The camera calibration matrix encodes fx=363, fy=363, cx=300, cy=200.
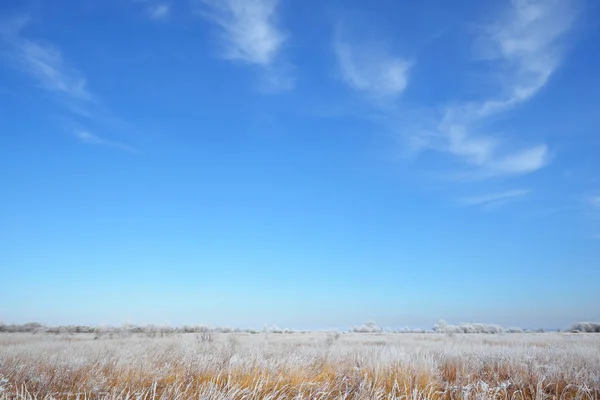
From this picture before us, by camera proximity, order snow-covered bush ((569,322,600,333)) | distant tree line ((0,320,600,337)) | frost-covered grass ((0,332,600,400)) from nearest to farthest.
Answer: frost-covered grass ((0,332,600,400)), distant tree line ((0,320,600,337)), snow-covered bush ((569,322,600,333))

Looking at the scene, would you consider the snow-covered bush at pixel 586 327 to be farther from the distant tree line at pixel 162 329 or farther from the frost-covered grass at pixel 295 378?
the frost-covered grass at pixel 295 378

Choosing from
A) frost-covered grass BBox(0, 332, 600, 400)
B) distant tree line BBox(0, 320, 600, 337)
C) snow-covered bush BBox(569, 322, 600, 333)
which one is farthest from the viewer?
snow-covered bush BBox(569, 322, 600, 333)

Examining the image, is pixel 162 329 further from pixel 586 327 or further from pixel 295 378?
pixel 586 327

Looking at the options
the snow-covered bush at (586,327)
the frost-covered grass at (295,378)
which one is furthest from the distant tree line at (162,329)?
the frost-covered grass at (295,378)

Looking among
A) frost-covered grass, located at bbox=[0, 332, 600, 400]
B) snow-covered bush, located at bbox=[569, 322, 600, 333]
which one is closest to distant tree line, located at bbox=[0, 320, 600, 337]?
snow-covered bush, located at bbox=[569, 322, 600, 333]

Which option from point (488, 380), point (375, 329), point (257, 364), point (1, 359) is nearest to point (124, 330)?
point (1, 359)

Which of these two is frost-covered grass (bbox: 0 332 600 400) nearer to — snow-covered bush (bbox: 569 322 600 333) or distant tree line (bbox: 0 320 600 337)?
distant tree line (bbox: 0 320 600 337)

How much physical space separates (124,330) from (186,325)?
42.9ft

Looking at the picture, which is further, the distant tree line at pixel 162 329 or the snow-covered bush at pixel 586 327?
the snow-covered bush at pixel 586 327

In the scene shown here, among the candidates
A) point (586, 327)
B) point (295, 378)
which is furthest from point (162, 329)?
point (586, 327)

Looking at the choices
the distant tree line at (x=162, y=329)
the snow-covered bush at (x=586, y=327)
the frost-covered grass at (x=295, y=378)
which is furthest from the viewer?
the snow-covered bush at (x=586, y=327)

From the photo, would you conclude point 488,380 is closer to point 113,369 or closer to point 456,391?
point 456,391

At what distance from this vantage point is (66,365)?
7863 millimetres

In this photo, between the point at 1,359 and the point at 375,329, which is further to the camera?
the point at 375,329
